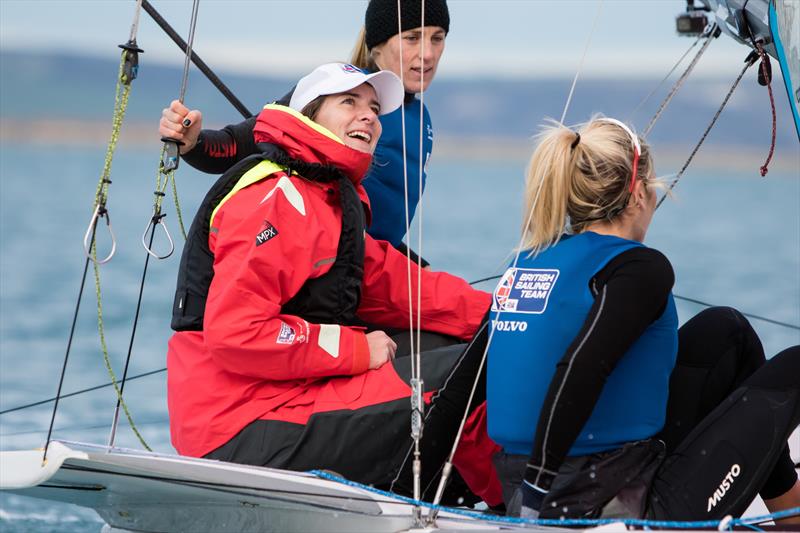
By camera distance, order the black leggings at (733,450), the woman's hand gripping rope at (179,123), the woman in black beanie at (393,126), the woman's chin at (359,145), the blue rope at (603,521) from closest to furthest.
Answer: the blue rope at (603,521), the black leggings at (733,450), the woman's chin at (359,145), the woman's hand gripping rope at (179,123), the woman in black beanie at (393,126)

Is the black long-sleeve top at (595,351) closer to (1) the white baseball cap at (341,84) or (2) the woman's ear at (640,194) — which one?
(2) the woman's ear at (640,194)

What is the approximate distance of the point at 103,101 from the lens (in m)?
94.4

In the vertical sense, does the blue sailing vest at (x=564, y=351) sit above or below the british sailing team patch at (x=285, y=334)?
above

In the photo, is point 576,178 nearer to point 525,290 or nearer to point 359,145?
point 525,290

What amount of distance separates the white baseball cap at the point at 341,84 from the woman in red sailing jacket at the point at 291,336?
79 mm

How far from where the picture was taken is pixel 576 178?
198 centimetres

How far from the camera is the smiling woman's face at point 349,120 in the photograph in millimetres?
2434

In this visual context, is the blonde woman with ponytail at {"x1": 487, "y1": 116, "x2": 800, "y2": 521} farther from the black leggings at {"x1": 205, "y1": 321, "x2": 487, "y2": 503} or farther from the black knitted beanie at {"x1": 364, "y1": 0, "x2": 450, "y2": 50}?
the black knitted beanie at {"x1": 364, "y1": 0, "x2": 450, "y2": 50}

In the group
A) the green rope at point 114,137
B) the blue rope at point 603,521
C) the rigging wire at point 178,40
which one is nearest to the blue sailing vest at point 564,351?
the blue rope at point 603,521

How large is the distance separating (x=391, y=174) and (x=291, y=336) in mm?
716

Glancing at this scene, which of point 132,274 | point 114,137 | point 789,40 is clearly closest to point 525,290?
point 114,137

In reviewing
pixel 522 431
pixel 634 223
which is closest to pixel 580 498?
pixel 522 431

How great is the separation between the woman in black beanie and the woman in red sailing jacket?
1.24ft

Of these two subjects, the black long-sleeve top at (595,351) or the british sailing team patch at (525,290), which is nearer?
the black long-sleeve top at (595,351)
